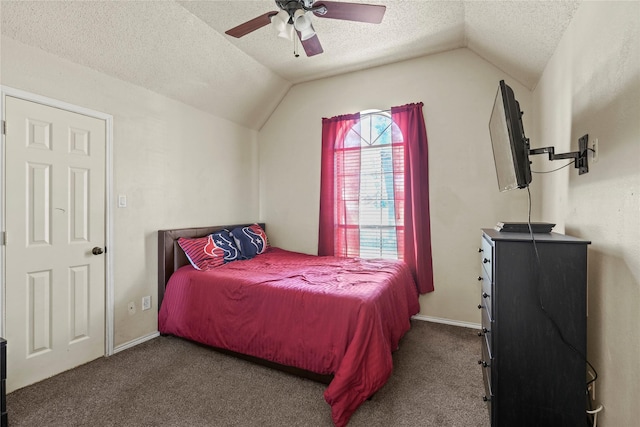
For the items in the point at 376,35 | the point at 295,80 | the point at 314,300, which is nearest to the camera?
the point at 314,300

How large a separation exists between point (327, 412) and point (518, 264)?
1.36m

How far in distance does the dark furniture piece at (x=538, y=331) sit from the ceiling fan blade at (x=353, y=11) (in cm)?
150

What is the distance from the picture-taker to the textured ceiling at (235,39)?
2021 millimetres

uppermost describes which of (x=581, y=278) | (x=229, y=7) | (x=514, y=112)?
(x=229, y=7)

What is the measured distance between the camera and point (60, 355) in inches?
88.7

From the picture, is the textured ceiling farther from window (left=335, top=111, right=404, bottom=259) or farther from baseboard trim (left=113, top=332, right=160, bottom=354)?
baseboard trim (left=113, top=332, right=160, bottom=354)

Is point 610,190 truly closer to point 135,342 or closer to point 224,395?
point 224,395

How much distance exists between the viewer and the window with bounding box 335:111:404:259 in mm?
3412

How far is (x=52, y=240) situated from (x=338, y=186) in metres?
2.73

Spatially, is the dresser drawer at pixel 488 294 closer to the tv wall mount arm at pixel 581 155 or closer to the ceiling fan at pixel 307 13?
the tv wall mount arm at pixel 581 155

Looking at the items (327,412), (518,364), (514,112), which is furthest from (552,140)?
(327,412)

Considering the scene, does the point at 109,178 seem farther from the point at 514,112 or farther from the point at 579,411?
the point at 579,411

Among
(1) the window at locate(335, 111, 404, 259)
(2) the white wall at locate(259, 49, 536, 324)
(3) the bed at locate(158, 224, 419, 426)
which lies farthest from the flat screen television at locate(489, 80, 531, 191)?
(1) the window at locate(335, 111, 404, 259)

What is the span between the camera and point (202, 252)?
9.65ft
